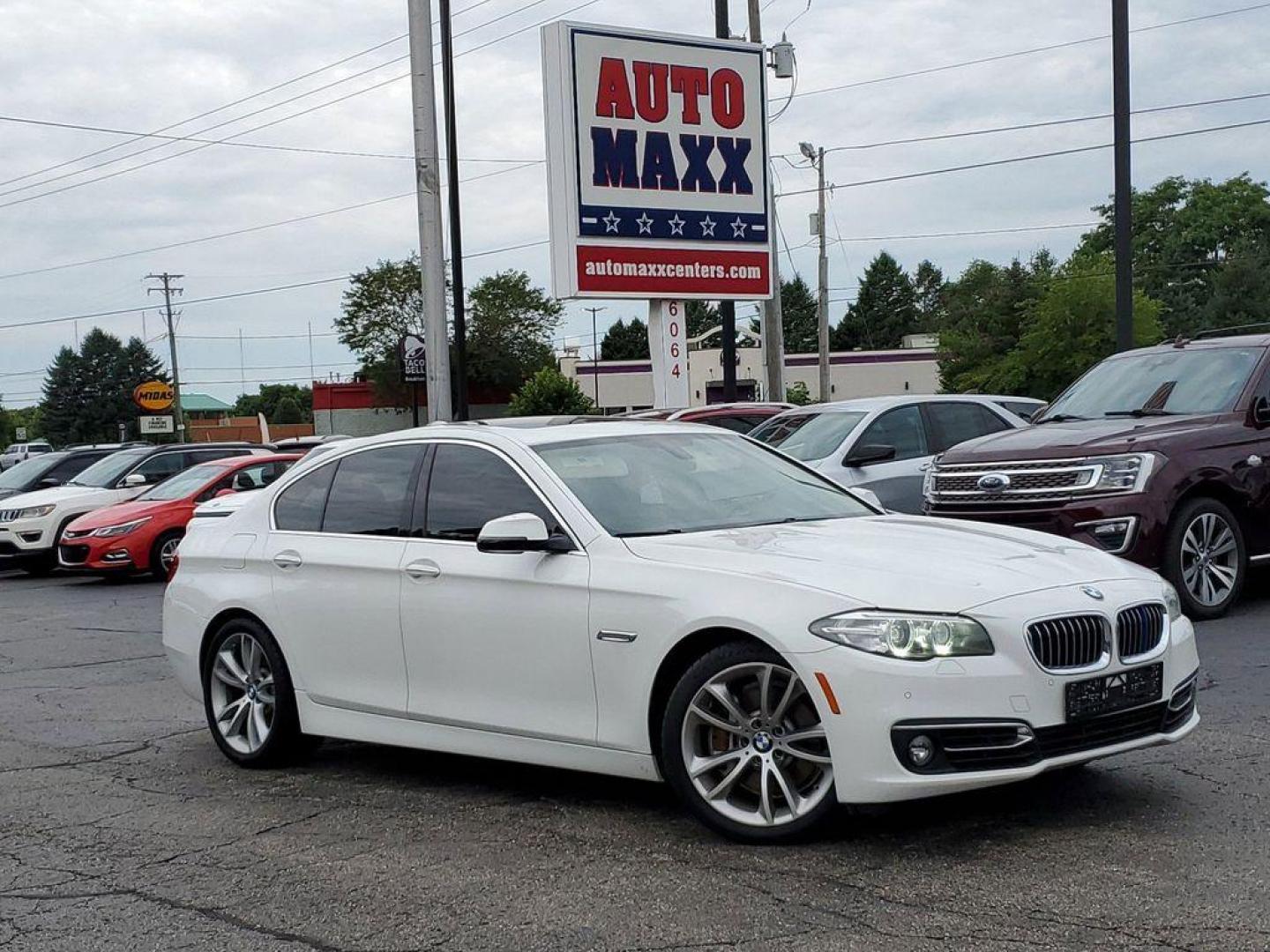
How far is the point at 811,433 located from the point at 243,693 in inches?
309

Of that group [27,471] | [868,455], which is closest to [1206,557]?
[868,455]

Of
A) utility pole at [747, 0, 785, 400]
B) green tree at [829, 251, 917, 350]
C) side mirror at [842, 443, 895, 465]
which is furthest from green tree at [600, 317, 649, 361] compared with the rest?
side mirror at [842, 443, 895, 465]

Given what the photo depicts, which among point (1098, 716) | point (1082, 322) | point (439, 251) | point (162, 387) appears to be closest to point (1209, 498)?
point (1098, 716)

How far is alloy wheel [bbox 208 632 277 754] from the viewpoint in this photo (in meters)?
7.45

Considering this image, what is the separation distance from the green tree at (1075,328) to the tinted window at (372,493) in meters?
58.6

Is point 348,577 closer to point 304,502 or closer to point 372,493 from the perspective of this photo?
point 372,493

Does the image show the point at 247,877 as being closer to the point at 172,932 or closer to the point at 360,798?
the point at 172,932

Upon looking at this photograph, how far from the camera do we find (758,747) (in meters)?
5.47

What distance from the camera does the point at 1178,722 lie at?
572 centimetres

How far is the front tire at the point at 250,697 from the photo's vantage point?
24.1ft

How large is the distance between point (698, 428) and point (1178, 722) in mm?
2503

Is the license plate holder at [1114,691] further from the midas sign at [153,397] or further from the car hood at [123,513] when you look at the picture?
the midas sign at [153,397]

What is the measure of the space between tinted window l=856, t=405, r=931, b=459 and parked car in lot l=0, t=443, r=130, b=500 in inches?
548

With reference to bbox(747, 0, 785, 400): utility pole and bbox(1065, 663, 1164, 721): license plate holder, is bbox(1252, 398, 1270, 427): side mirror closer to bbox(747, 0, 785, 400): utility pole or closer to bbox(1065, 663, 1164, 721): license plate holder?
bbox(1065, 663, 1164, 721): license plate holder
